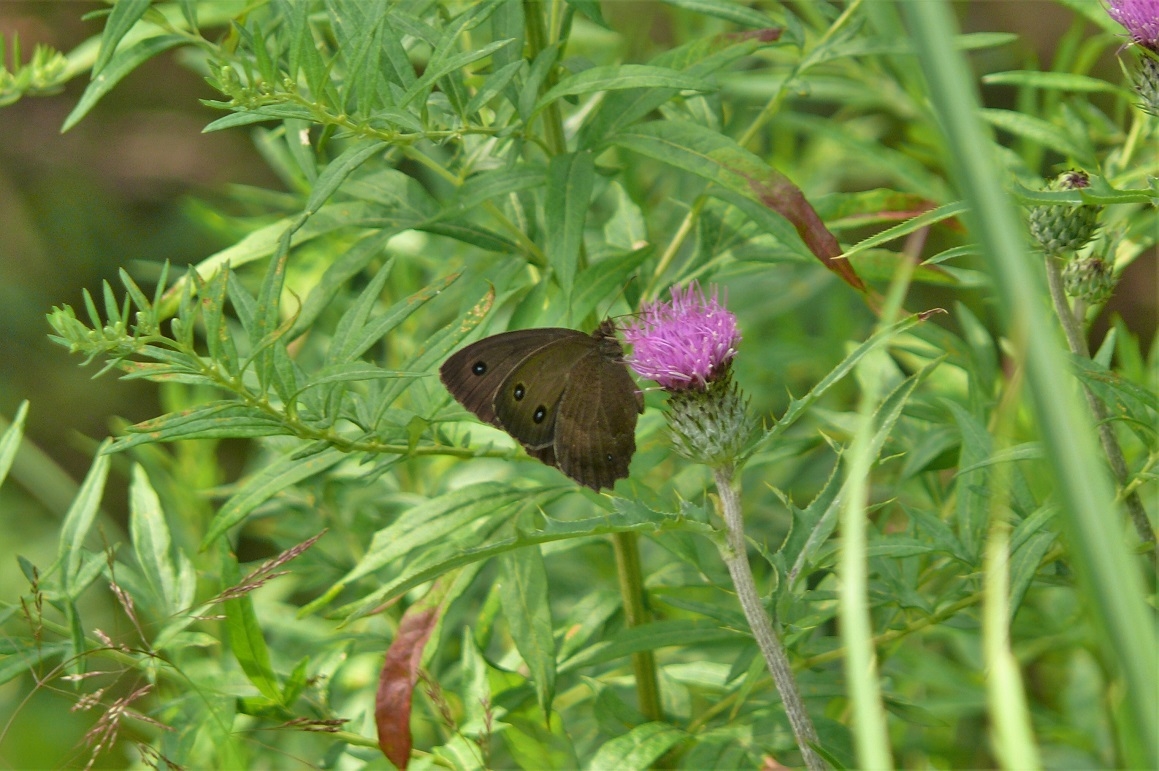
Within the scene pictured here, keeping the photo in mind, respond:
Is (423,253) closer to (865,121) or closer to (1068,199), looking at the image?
(1068,199)

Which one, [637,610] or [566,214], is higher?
[566,214]

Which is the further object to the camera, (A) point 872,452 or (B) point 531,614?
(B) point 531,614

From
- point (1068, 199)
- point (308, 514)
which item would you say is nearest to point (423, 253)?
point (308, 514)

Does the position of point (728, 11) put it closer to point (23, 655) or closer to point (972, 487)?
point (972, 487)

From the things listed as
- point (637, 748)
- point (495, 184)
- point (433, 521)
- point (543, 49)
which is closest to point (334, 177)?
point (495, 184)

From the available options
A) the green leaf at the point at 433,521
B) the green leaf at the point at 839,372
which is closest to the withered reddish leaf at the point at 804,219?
the green leaf at the point at 839,372

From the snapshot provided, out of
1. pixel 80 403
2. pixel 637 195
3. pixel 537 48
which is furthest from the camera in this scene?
pixel 80 403

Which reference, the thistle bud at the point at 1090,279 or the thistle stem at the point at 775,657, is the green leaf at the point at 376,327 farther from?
the thistle bud at the point at 1090,279

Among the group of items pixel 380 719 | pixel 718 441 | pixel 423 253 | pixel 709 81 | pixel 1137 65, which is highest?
pixel 1137 65
